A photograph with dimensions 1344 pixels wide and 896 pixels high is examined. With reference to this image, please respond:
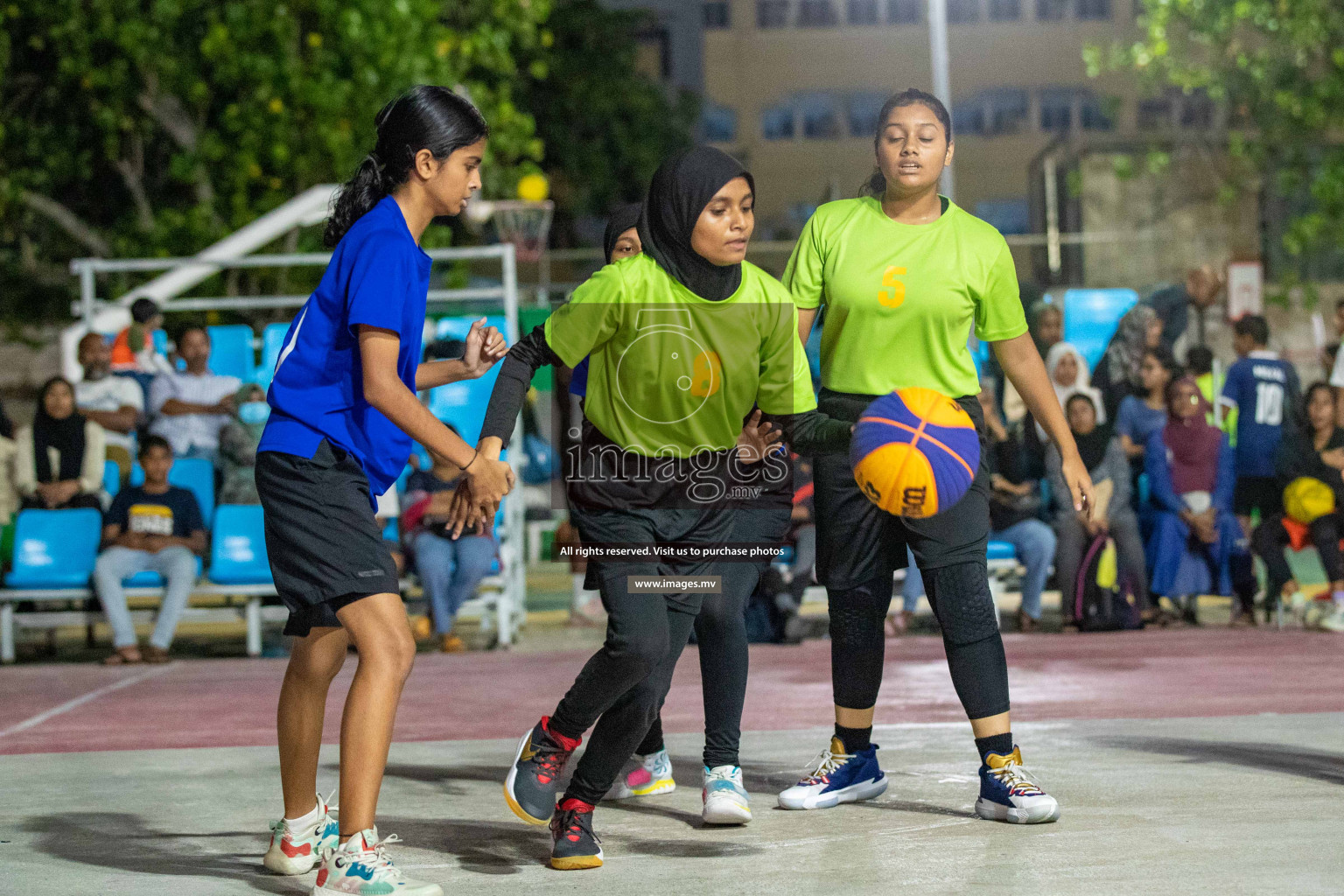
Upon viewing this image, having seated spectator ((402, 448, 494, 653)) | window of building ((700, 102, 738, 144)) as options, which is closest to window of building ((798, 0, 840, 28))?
window of building ((700, 102, 738, 144))

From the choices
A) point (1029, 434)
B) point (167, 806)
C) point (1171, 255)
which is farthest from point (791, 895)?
point (1171, 255)

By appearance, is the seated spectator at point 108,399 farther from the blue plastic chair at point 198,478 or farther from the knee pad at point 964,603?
the knee pad at point 964,603

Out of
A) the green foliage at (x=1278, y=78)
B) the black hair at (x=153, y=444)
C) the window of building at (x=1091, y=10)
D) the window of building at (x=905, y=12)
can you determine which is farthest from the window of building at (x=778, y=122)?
the black hair at (x=153, y=444)

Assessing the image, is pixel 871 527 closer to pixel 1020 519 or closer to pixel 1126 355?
pixel 1020 519

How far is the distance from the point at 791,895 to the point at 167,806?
2.43m

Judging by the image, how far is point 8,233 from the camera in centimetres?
2117

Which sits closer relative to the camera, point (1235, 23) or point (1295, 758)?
point (1295, 758)

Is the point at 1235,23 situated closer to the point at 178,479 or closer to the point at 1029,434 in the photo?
the point at 1029,434

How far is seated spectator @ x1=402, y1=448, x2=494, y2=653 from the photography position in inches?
391

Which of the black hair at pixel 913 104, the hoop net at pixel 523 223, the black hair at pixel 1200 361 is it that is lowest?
the black hair at pixel 1200 361

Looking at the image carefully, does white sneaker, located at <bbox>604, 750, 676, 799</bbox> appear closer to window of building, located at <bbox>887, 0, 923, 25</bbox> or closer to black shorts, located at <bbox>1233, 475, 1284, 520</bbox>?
black shorts, located at <bbox>1233, 475, 1284, 520</bbox>

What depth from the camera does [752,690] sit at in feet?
26.1

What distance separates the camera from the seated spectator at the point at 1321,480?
1016 centimetres

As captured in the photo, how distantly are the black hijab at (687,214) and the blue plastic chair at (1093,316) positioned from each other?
26.7 feet
